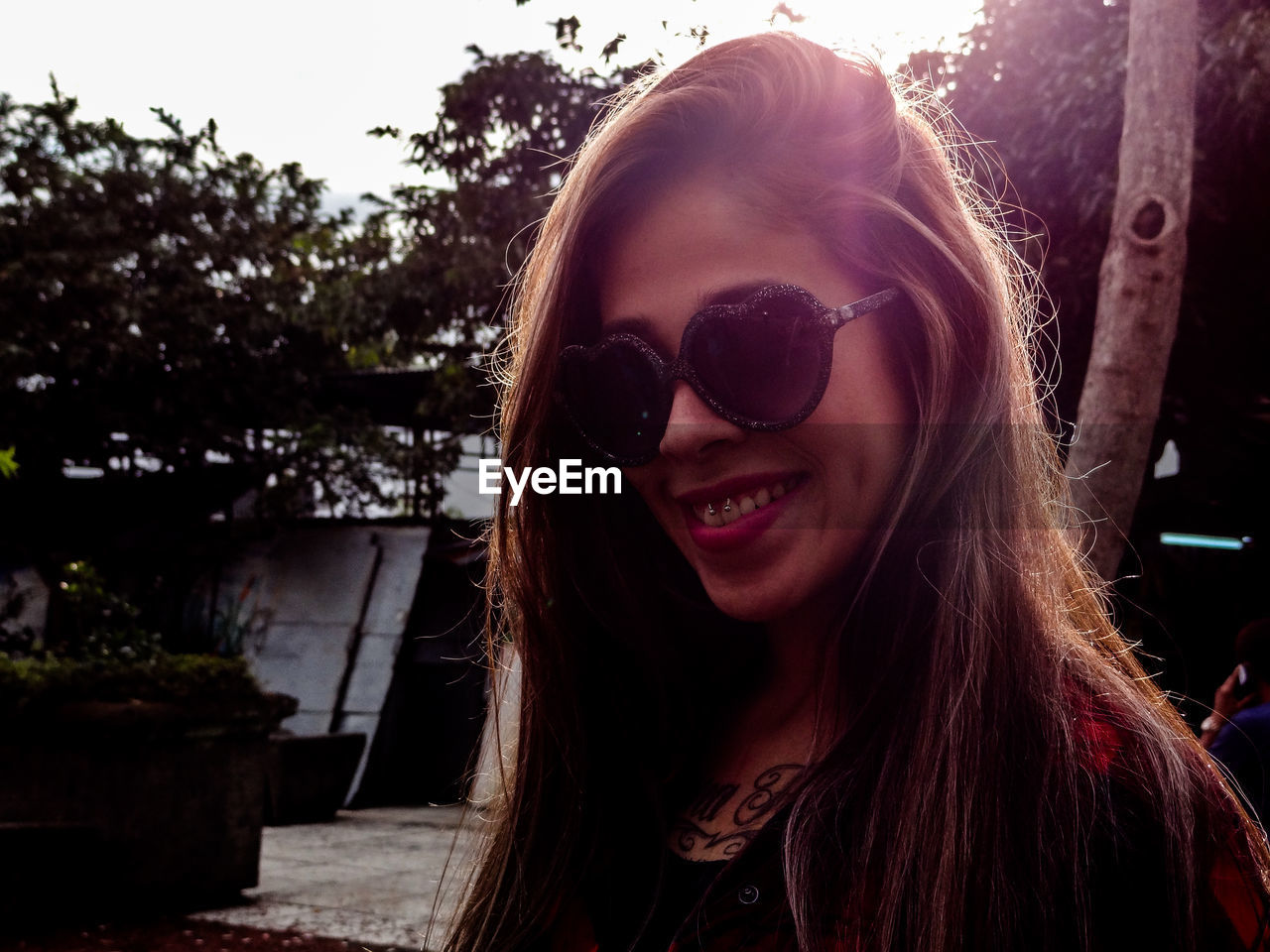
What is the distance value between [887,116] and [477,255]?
8817 millimetres

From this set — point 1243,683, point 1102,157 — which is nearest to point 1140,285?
point 1243,683

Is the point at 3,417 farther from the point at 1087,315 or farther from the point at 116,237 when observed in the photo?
the point at 1087,315

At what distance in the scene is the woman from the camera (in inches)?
38.5

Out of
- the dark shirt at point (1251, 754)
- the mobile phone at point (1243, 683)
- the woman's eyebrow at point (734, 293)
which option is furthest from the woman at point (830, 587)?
the mobile phone at point (1243, 683)

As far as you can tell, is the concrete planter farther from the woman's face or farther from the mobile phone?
the woman's face

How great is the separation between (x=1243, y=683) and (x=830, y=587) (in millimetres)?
4041

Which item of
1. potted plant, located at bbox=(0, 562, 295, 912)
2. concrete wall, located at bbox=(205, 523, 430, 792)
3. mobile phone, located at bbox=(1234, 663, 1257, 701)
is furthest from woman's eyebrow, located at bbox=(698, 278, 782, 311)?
concrete wall, located at bbox=(205, 523, 430, 792)

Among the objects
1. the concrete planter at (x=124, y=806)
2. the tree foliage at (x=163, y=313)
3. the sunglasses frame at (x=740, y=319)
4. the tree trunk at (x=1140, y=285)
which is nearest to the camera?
the sunglasses frame at (x=740, y=319)

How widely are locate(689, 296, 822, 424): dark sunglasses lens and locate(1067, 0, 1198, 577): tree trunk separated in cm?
188

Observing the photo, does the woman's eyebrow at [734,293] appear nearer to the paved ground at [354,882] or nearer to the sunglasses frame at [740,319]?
the sunglasses frame at [740,319]

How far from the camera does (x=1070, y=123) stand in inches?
251

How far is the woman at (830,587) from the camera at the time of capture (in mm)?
977

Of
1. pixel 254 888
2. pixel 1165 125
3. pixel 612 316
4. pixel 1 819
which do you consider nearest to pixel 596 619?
pixel 612 316

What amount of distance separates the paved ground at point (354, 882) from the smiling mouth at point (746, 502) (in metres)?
3.34
